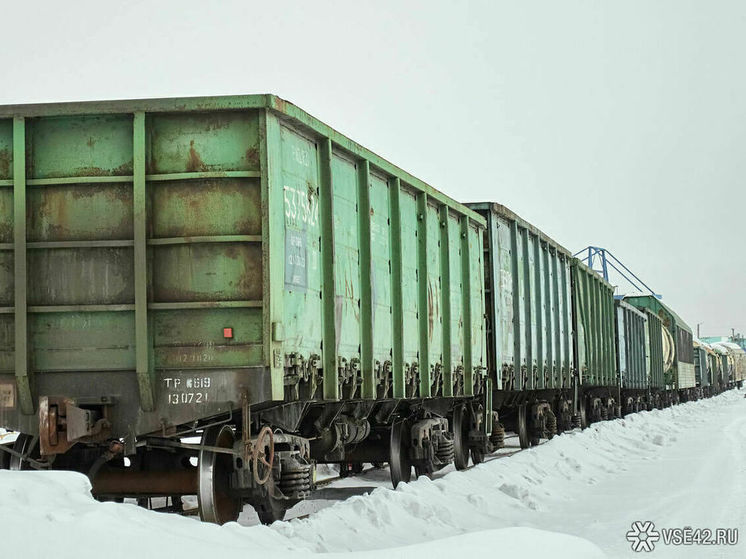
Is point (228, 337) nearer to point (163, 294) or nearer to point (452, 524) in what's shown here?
point (163, 294)

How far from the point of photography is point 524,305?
18109 mm

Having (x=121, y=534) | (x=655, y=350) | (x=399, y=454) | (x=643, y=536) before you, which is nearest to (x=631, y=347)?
(x=655, y=350)

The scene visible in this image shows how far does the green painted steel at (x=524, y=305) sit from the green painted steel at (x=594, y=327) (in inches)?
44.3

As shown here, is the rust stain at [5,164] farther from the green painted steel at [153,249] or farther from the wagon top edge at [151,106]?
the wagon top edge at [151,106]

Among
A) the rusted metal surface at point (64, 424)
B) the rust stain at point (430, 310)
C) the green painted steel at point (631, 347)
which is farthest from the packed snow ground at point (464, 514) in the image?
the green painted steel at point (631, 347)

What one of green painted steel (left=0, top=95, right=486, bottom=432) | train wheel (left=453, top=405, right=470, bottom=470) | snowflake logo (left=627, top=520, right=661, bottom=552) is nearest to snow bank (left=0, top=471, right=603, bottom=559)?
green painted steel (left=0, top=95, right=486, bottom=432)

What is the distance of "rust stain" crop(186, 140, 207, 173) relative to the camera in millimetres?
8023

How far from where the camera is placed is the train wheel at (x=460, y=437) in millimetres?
15102

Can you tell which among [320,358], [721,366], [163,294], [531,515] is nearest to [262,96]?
[163,294]

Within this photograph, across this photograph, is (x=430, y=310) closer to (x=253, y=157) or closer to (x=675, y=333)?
(x=253, y=157)

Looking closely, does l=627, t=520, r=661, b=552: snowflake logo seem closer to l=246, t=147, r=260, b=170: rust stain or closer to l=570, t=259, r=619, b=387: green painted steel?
l=246, t=147, r=260, b=170: rust stain

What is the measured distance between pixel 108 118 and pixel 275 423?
2848 mm

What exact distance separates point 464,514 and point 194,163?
4530mm

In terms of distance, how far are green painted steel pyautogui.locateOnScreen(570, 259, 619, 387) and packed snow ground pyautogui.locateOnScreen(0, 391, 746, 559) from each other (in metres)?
5.31
